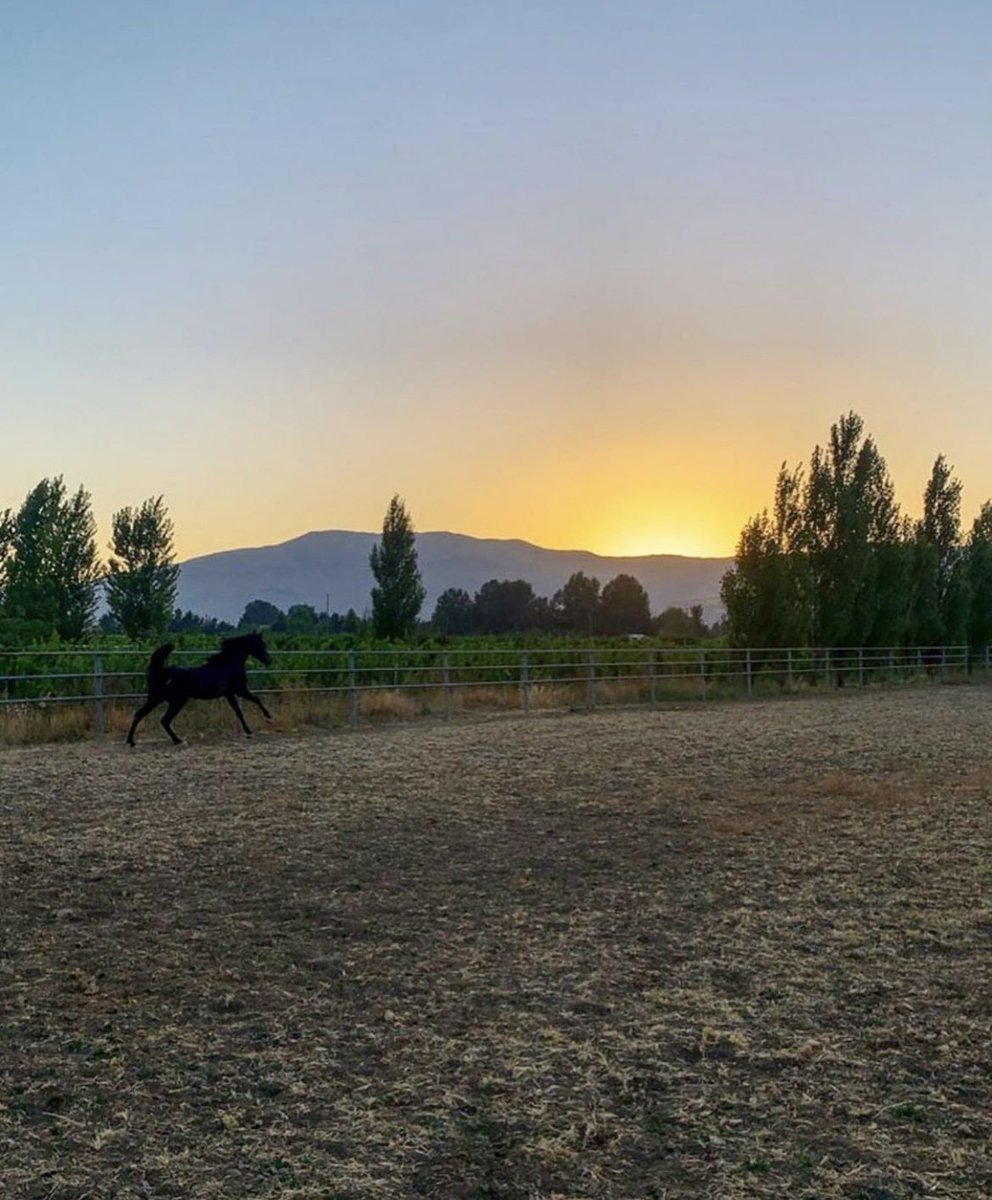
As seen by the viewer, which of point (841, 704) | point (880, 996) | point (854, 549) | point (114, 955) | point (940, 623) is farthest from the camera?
point (940, 623)

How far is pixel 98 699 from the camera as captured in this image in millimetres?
13727

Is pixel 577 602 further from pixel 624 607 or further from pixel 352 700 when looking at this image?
pixel 352 700

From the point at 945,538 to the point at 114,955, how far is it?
46.8 m

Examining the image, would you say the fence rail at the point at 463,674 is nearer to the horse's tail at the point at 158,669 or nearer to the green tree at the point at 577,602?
the horse's tail at the point at 158,669

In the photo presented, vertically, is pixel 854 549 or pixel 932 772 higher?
pixel 854 549

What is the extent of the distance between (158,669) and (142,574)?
3901cm

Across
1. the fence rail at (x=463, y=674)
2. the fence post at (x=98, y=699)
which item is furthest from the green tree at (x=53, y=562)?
the fence post at (x=98, y=699)

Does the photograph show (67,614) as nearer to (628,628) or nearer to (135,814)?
(135,814)

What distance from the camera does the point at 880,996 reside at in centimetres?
445

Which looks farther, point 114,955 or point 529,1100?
point 114,955

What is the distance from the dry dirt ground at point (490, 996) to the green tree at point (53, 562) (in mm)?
38456

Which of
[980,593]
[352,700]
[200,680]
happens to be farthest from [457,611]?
[200,680]

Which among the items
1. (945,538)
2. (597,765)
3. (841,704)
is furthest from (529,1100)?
(945,538)

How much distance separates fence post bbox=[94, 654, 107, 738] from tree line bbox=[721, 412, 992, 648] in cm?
2261
